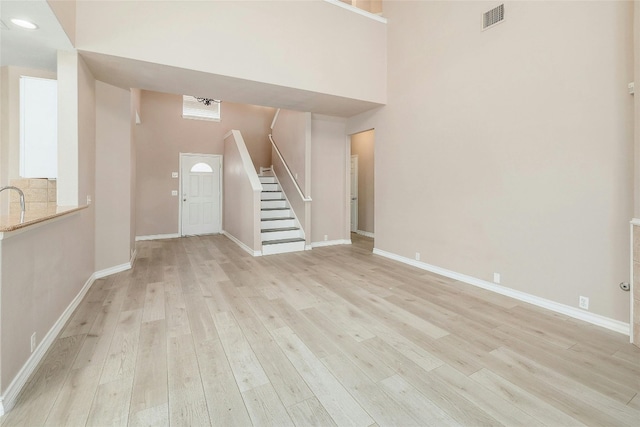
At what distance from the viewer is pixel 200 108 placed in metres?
7.35

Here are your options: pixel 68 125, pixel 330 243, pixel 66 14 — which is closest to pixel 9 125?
pixel 68 125

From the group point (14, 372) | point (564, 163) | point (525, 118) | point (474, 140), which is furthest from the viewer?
point (474, 140)

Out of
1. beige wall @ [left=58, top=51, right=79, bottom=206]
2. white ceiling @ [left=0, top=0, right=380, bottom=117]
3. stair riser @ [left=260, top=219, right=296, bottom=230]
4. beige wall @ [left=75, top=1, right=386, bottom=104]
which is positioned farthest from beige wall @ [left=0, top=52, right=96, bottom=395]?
stair riser @ [left=260, top=219, right=296, bottom=230]

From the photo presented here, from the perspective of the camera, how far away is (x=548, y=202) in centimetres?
287

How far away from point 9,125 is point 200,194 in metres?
4.16

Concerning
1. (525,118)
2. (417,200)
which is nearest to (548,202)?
(525,118)

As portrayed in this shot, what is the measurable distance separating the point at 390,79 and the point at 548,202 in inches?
122

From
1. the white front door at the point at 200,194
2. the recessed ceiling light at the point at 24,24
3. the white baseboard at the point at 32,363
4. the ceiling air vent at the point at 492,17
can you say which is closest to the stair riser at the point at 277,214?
the white front door at the point at 200,194

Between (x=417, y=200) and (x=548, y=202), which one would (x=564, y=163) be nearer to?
(x=548, y=202)

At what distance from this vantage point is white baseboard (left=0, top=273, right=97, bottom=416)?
155 centimetres

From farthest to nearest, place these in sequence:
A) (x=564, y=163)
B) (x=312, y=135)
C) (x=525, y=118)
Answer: (x=312, y=135) → (x=525, y=118) → (x=564, y=163)

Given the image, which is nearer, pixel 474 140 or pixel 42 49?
pixel 42 49

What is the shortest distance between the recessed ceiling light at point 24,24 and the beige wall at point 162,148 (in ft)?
14.1

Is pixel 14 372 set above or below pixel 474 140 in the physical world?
below
